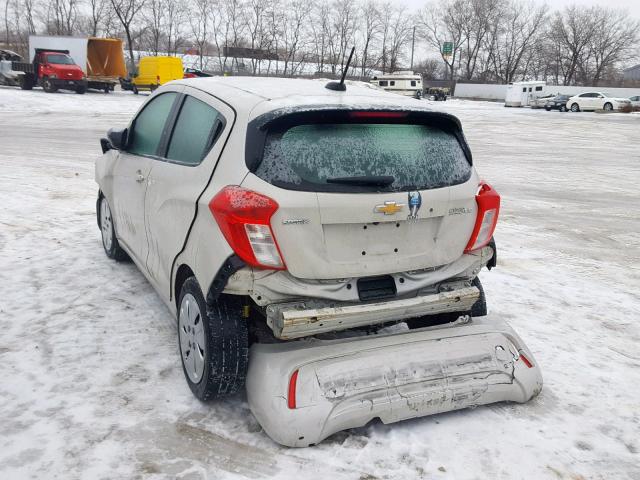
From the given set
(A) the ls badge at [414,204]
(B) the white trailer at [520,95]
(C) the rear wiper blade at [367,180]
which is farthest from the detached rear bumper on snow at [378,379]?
(B) the white trailer at [520,95]

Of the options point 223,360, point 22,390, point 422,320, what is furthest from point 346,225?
point 22,390

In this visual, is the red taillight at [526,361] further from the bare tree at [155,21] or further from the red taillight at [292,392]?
the bare tree at [155,21]

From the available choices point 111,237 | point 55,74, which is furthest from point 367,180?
point 55,74

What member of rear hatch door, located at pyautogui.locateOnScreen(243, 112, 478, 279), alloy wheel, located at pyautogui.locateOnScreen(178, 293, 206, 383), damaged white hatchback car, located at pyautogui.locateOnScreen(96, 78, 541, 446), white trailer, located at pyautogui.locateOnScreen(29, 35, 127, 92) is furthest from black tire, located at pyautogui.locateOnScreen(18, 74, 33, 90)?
rear hatch door, located at pyautogui.locateOnScreen(243, 112, 478, 279)

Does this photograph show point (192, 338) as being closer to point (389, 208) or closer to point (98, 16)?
point (389, 208)

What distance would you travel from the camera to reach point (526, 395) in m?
3.35

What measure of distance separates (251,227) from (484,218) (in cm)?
141

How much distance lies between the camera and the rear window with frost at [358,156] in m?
2.88

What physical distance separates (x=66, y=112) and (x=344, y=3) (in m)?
69.3

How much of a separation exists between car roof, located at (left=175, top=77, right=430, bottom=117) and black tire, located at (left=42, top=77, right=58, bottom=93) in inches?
1168

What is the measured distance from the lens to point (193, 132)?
3.59m

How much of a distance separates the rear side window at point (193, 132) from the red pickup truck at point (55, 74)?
29401 mm

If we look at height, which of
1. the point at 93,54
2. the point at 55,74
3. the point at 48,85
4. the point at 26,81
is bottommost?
the point at 48,85

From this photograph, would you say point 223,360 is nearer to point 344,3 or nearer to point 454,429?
point 454,429
